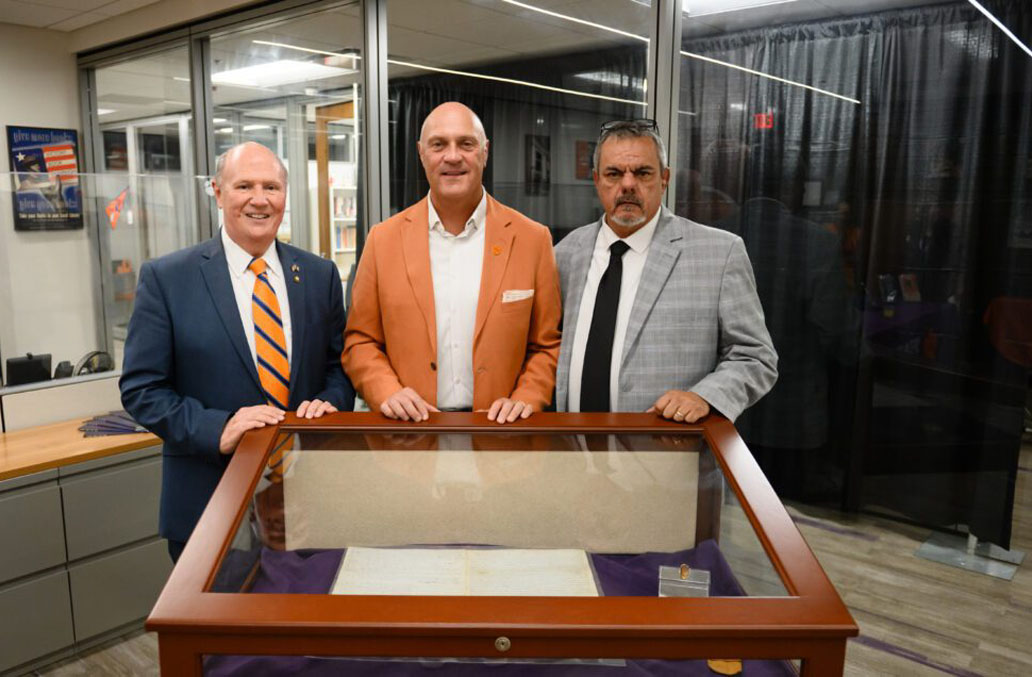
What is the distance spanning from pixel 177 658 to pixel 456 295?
47.7 inches

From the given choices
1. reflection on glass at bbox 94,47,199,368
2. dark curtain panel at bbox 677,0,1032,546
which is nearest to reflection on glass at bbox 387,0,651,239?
dark curtain panel at bbox 677,0,1032,546

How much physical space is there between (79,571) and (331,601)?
8.03 feet

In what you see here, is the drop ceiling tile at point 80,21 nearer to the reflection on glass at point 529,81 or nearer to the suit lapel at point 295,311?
the reflection on glass at point 529,81

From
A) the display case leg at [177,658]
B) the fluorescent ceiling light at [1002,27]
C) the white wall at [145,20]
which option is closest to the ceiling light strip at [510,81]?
the white wall at [145,20]

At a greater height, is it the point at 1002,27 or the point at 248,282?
the point at 1002,27

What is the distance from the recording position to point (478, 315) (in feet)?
6.21

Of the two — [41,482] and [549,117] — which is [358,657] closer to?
[41,482]

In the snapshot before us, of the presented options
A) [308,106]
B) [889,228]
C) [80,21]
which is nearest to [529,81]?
[308,106]

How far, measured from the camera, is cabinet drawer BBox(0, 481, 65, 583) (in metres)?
2.60

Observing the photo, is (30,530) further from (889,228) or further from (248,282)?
(889,228)

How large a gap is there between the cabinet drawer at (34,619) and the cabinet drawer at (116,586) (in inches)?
1.6

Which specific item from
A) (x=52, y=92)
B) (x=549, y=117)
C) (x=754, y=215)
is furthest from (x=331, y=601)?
(x=52, y=92)

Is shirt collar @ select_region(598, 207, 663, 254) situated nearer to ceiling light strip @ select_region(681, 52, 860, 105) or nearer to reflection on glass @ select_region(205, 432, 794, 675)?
reflection on glass @ select_region(205, 432, 794, 675)

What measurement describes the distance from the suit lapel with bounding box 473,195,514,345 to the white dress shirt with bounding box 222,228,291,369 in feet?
1.47
